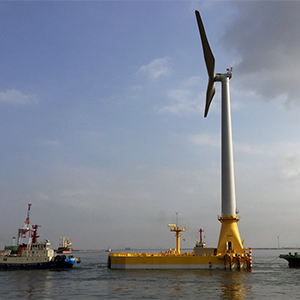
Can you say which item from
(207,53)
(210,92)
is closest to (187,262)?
(210,92)

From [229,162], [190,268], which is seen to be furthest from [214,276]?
[229,162]

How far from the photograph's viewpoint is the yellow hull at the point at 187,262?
63375mm

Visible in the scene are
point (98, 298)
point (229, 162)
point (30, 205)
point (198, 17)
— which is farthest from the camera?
point (30, 205)

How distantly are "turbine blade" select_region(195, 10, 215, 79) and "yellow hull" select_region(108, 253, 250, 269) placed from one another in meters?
39.7

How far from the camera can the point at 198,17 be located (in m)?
60.1

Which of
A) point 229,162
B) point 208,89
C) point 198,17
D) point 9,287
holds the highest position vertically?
point 198,17

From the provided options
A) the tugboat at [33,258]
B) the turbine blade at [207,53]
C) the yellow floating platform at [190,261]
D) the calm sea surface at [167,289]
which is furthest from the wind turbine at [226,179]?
the tugboat at [33,258]

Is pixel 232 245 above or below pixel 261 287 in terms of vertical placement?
above

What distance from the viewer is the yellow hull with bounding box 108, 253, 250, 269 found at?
208 ft

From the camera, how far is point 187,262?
63812 millimetres

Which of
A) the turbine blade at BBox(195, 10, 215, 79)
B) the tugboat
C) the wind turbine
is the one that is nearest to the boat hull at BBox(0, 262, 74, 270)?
the tugboat

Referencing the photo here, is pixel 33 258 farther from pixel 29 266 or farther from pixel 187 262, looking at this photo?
pixel 187 262

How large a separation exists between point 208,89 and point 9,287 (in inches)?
2207

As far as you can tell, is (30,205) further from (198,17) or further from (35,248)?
(198,17)
